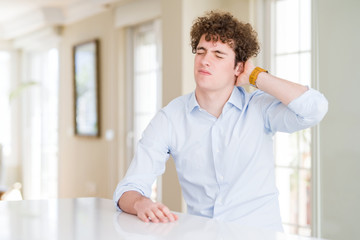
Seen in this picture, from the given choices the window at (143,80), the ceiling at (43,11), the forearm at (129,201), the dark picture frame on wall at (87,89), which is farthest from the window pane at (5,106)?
the forearm at (129,201)

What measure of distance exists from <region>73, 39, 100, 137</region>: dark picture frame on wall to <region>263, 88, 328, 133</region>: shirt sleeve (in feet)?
13.3

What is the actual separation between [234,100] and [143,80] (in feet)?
10.8

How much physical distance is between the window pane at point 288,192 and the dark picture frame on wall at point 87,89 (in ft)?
8.96

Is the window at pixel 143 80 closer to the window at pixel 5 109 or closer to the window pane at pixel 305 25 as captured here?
the window pane at pixel 305 25

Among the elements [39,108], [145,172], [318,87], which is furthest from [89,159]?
[145,172]

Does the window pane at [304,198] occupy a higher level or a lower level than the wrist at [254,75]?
lower

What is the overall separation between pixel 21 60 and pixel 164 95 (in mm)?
4461

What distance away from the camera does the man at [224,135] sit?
1776 millimetres

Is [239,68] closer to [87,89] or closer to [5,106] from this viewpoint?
[87,89]

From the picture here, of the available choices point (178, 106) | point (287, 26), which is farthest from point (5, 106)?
point (178, 106)

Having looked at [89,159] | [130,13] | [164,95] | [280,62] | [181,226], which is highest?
[130,13]

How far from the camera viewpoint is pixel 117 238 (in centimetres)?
124

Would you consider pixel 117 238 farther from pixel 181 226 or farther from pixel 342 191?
pixel 342 191

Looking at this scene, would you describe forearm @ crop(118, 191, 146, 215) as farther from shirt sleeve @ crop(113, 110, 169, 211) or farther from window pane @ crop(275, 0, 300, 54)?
window pane @ crop(275, 0, 300, 54)
